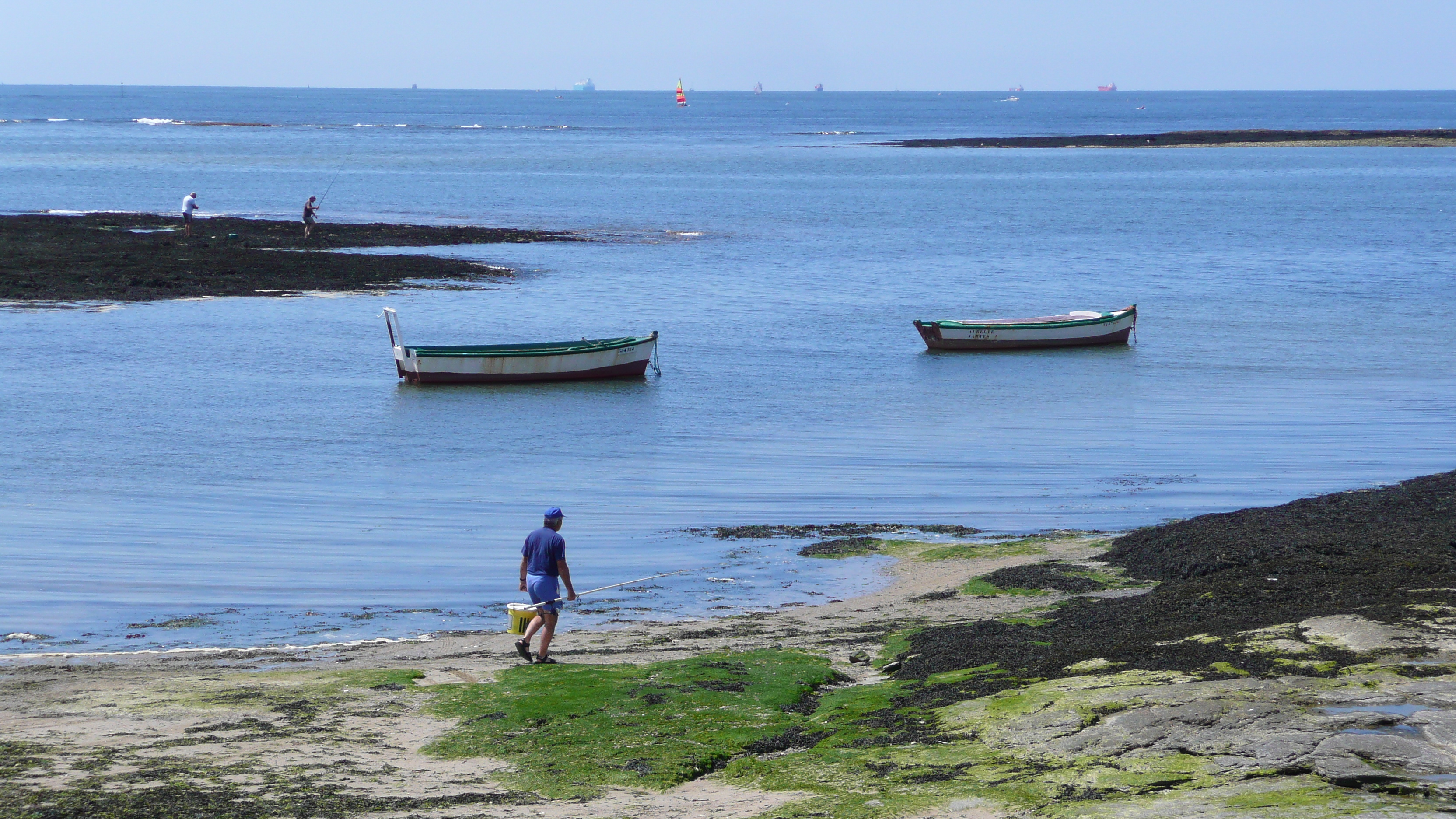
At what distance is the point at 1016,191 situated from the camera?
9306 cm

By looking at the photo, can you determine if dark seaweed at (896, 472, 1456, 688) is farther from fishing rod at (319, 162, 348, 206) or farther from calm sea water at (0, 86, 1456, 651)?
fishing rod at (319, 162, 348, 206)

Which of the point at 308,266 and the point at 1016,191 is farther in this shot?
the point at 1016,191

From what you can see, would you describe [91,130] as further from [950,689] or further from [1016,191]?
→ [950,689]

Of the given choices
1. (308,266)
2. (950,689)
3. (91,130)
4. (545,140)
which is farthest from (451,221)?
(91,130)

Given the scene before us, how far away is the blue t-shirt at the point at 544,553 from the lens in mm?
12375

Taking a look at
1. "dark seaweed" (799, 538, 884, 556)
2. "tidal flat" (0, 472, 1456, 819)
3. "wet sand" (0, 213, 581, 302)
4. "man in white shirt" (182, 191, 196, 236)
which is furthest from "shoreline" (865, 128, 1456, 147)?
"tidal flat" (0, 472, 1456, 819)

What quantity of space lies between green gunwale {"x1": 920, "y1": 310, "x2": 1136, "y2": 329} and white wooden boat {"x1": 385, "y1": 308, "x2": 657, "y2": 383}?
8.74 metres

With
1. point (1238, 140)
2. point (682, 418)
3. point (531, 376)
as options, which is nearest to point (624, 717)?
point (682, 418)

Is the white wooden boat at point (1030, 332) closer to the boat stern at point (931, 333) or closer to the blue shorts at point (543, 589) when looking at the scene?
the boat stern at point (931, 333)

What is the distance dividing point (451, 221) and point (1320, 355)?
43.2 metres

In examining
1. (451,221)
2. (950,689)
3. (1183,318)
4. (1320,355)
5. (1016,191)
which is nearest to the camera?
(950,689)

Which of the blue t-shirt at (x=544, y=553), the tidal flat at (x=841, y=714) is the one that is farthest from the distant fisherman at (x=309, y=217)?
the blue t-shirt at (x=544, y=553)

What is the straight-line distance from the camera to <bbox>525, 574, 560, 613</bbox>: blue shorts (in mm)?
12508

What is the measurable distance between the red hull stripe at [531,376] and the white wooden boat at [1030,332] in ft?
28.0
